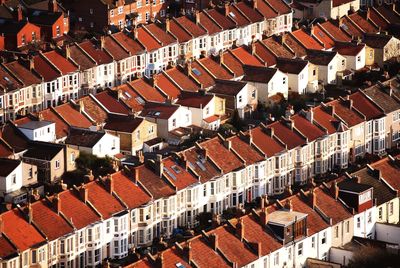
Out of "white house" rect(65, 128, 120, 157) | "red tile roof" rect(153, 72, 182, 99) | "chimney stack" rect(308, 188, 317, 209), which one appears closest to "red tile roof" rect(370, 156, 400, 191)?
"chimney stack" rect(308, 188, 317, 209)

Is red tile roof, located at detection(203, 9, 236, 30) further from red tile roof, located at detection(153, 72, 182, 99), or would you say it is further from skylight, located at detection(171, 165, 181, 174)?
skylight, located at detection(171, 165, 181, 174)

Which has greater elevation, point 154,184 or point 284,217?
point 284,217

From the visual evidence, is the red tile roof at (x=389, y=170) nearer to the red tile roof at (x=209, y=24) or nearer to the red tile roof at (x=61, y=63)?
the red tile roof at (x=61, y=63)

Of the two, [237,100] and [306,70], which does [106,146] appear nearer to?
[237,100]

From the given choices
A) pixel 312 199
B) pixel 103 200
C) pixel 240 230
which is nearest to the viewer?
pixel 240 230

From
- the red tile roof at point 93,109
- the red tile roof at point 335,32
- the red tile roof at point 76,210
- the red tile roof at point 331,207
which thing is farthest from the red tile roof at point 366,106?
the red tile roof at point 76,210

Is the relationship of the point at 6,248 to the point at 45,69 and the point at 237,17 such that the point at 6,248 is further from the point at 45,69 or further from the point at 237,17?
the point at 237,17

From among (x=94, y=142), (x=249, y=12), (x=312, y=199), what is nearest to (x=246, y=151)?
(x=94, y=142)

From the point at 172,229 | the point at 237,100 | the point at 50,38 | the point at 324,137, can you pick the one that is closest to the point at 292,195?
the point at 172,229
